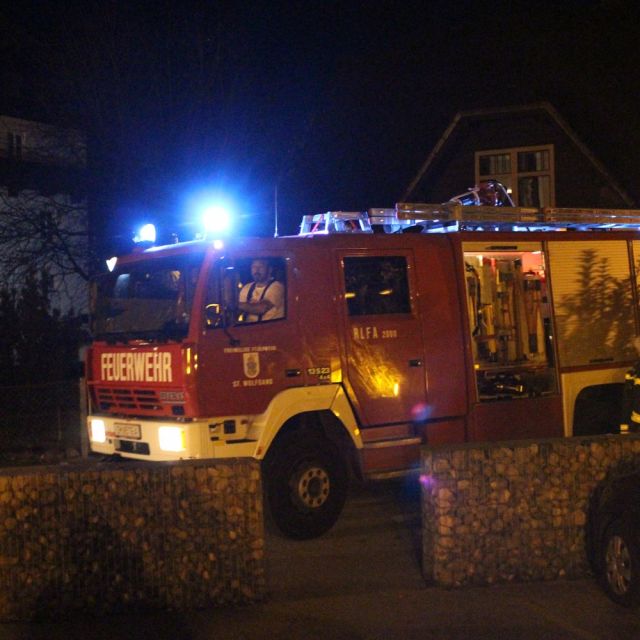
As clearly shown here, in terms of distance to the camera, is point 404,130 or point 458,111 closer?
point 458,111

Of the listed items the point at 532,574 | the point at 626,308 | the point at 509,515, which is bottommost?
the point at 532,574

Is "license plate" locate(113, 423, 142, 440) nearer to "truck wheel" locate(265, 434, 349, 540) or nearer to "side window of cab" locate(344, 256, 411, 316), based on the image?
"truck wheel" locate(265, 434, 349, 540)

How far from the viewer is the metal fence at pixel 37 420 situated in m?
12.3

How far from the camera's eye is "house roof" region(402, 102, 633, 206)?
1611 centimetres

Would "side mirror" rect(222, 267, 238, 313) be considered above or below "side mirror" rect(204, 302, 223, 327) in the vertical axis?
above

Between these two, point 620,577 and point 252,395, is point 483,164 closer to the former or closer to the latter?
point 252,395

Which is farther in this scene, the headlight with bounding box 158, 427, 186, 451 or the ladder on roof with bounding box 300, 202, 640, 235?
the ladder on roof with bounding box 300, 202, 640, 235

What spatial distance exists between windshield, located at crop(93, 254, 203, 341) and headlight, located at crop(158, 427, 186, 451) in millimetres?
753

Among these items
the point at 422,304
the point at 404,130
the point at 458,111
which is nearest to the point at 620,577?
the point at 422,304

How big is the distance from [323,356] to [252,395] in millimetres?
755

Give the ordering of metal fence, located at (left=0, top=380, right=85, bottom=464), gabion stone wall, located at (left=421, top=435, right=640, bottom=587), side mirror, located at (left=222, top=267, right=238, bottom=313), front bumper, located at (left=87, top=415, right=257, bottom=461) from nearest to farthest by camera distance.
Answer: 1. gabion stone wall, located at (left=421, top=435, right=640, bottom=587)
2. front bumper, located at (left=87, top=415, right=257, bottom=461)
3. side mirror, located at (left=222, top=267, right=238, bottom=313)
4. metal fence, located at (left=0, top=380, right=85, bottom=464)

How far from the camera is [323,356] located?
7680 millimetres

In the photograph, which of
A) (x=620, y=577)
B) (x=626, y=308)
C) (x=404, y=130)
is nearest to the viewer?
(x=620, y=577)

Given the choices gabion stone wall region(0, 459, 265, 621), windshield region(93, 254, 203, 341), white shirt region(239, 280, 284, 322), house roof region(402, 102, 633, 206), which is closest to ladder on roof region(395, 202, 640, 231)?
white shirt region(239, 280, 284, 322)
